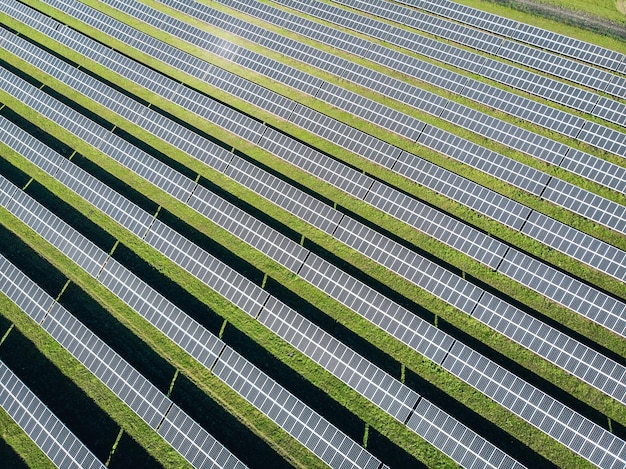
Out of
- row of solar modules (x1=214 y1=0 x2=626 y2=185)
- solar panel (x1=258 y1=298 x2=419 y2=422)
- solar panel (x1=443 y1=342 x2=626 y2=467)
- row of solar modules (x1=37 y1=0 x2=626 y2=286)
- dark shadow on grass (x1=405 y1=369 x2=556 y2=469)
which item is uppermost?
row of solar modules (x1=214 y1=0 x2=626 y2=185)

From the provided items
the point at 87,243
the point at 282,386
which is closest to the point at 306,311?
the point at 282,386

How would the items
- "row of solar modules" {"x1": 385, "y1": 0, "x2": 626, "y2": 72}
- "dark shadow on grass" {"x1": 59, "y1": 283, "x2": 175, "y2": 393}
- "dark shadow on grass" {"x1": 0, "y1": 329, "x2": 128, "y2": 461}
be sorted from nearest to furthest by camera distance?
"dark shadow on grass" {"x1": 0, "y1": 329, "x2": 128, "y2": 461} < "dark shadow on grass" {"x1": 59, "y1": 283, "x2": 175, "y2": 393} < "row of solar modules" {"x1": 385, "y1": 0, "x2": 626, "y2": 72}

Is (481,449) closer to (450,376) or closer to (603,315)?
(450,376)

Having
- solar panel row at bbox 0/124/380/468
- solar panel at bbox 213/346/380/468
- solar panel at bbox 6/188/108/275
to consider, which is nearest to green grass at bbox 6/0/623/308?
solar panel row at bbox 0/124/380/468

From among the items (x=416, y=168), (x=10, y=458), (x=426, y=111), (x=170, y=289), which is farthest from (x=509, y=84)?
(x=10, y=458)

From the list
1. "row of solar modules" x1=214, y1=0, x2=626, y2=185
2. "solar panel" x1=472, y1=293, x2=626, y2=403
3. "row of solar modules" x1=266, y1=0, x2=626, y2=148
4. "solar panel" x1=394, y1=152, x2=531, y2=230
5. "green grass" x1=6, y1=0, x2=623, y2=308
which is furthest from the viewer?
"row of solar modules" x1=266, y1=0, x2=626, y2=148

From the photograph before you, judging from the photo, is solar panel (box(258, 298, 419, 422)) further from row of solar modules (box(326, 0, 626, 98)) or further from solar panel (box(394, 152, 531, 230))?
row of solar modules (box(326, 0, 626, 98))

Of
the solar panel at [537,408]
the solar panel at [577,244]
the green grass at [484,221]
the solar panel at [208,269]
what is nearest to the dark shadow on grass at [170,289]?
the solar panel at [208,269]
